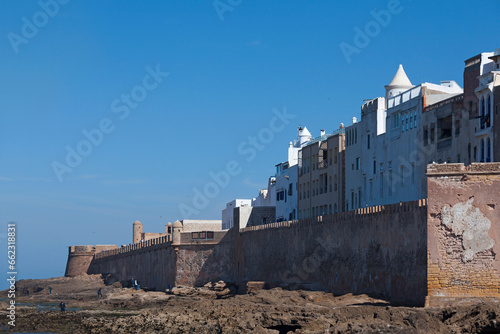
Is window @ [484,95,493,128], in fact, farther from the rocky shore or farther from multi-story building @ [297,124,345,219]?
multi-story building @ [297,124,345,219]

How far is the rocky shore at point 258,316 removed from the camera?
28828 mm

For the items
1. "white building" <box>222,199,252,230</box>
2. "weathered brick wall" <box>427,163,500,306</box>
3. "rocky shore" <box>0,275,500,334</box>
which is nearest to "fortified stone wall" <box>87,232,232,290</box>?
"rocky shore" <box>0,275,500,334</box>

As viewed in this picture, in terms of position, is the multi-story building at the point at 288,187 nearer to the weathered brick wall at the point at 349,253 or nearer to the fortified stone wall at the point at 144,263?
the weathered brick wall at the point at 349,253

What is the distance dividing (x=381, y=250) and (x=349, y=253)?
4.37 metres

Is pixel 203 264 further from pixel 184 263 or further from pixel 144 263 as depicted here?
pixel 144 263

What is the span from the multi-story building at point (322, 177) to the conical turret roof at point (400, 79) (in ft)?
19.8

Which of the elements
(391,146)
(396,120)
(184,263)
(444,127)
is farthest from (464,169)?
(184,263)

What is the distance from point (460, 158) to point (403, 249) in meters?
7.89

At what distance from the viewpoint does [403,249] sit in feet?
125

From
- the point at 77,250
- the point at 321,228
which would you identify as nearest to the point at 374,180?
the point at 321,228

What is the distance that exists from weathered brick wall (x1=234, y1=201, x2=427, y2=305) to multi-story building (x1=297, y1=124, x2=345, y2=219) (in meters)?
4.62

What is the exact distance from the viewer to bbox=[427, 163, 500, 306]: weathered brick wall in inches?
1319

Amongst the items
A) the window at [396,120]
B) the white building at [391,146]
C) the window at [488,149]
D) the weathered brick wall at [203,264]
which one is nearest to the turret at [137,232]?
the weathered brick wall at [203,264]

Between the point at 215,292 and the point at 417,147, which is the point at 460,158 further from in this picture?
the point at 215,292
